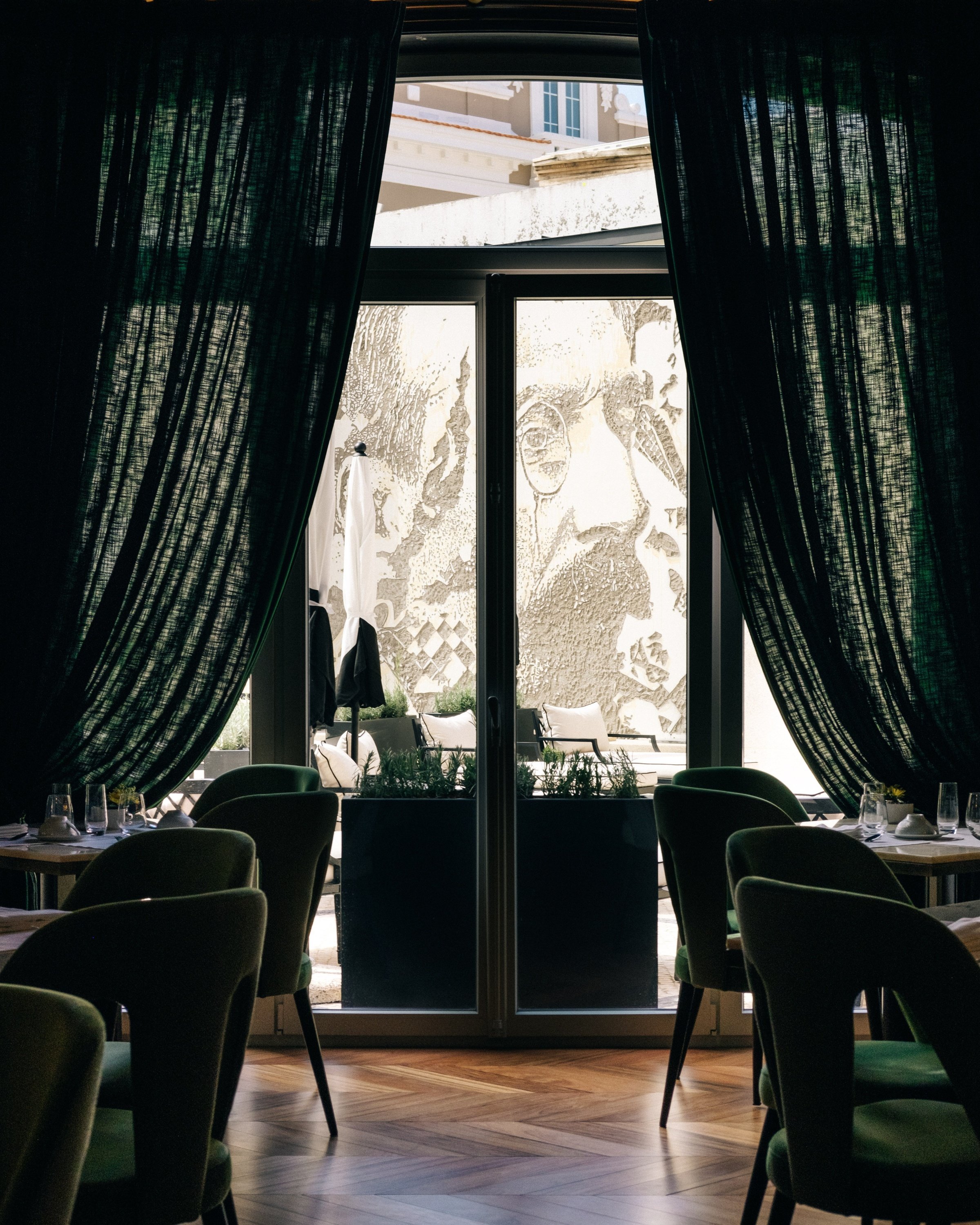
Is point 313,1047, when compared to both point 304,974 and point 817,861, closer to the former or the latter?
point 304,974

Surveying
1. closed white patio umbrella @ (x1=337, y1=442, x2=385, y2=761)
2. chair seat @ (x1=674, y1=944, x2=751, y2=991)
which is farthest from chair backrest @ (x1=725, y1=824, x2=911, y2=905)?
closed white patio umbrella @ (x1=337, y1=442, x2=385, y2=761)

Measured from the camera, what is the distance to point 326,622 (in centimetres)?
454

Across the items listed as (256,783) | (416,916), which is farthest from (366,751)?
(416,916)

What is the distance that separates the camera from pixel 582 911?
4.53m

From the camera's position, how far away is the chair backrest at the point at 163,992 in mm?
2006

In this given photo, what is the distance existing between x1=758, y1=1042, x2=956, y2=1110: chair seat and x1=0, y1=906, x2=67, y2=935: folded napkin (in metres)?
1.52

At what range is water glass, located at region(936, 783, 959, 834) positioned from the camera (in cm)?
389

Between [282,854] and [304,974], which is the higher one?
[282,854]

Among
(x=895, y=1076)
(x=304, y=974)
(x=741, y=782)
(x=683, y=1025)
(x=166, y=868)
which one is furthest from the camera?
(x=741, y=782)

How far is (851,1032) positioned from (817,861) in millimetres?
857

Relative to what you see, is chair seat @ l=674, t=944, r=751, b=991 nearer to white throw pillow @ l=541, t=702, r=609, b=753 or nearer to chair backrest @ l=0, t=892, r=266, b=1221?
white throw pillow @ l=541, t=702, r=609, b=753

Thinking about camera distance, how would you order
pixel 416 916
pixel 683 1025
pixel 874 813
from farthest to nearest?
pixel 416 916 < pixel 874 813 < pixel 683 1025

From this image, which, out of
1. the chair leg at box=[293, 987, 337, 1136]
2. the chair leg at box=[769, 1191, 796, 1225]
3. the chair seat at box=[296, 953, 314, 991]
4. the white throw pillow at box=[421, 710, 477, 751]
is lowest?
the chair leg at box=[293, 987, 337, 1136]

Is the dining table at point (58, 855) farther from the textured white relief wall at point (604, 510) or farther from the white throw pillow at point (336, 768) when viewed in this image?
the textured white relief wall at point (604, 510)
